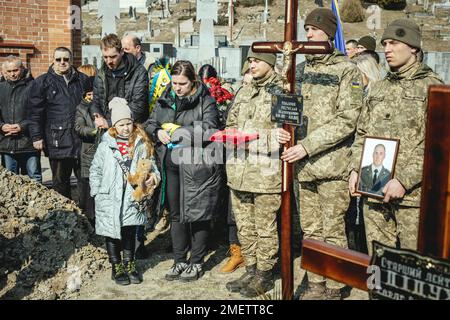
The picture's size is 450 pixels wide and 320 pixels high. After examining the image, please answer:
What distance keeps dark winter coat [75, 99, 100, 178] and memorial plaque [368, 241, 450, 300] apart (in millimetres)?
3619

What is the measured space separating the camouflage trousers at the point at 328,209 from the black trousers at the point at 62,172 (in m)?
2.91

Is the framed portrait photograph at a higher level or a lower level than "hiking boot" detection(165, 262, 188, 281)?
higher

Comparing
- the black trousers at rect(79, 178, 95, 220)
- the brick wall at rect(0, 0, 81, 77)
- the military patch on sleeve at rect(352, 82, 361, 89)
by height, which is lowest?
the black trousers at rect(79, 178, 95, 220)

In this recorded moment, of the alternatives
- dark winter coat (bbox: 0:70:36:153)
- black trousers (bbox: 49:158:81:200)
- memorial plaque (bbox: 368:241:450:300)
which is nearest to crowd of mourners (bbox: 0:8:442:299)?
black trousers (bbox: 49:158:81:200)

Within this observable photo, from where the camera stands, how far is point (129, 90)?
5.03 meters

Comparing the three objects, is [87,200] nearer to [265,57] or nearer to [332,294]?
[265,57]

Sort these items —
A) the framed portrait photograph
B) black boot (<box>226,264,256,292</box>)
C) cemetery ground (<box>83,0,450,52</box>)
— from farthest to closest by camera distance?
1. cemetery ground (<box>83,0,450,52</box>)
2. black boot (<box>226,264,256,292</box>)
3. the framed portrait photograph

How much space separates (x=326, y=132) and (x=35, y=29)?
7765 millimetres

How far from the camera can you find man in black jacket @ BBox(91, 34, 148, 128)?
16.3 feet

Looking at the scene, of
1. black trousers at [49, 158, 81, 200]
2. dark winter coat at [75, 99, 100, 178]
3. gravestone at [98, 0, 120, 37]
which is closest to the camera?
A: dark winter coat at [75, 99, 100, 178]

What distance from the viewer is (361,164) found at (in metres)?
3.18

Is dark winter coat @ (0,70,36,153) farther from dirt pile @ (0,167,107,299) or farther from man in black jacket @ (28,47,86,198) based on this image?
dirt pile @ (0,167,107,299)

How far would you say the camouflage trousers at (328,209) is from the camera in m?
3.87
